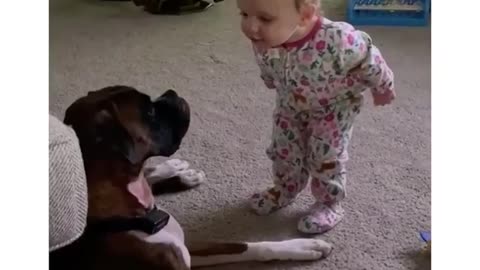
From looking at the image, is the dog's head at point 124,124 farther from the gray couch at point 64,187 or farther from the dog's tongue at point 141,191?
the gray couch at point 64,187

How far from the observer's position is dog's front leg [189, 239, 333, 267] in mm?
1275

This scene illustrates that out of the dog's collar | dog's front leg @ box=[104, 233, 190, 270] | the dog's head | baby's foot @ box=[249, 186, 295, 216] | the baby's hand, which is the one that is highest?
the dog's head

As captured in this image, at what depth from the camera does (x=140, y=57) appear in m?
2.02

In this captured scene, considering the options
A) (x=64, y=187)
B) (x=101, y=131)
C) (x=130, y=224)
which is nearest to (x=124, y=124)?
(x=101, y=131)

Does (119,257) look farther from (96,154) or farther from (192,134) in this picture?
(192,134)

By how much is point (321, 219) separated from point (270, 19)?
1.25 feet

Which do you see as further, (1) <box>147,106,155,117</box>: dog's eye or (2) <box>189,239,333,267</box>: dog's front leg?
(2) <box>189,239,333,267</box>: dog's front leg

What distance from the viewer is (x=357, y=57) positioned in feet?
3.98

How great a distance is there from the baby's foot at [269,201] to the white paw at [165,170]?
6.6 inches

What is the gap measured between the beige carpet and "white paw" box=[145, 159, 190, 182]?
0.04 m

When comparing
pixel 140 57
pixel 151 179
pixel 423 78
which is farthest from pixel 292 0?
pixel 140 57

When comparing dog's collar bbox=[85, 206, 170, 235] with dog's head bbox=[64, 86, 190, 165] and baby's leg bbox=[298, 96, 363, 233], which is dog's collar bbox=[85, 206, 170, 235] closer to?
dog's head bbox=[64, 86, 190, 165]

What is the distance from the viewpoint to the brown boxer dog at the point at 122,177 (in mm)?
1095

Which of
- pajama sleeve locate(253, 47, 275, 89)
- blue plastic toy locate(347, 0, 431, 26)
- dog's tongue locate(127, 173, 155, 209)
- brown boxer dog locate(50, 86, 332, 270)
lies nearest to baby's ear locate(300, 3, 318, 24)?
pajama sleeve locate(253, 47, 275, 89)
